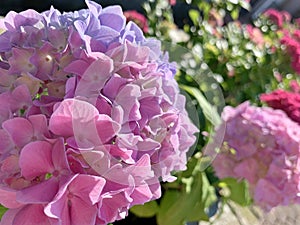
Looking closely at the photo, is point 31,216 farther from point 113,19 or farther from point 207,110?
point 207,110

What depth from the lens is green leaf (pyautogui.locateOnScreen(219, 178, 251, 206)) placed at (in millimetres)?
853

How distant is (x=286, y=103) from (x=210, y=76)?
127 millimetres

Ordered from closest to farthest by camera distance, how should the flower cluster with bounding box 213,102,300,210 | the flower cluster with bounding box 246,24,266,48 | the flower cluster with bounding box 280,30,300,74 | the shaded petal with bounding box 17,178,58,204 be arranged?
the shaded petal with bounding box 17,178,58,204 < the flower cluster with bounding box 213,102,300,210 < the flower cluster with bounding box 280,30,300,74 < the flower cluster with bounding box 246,24,266,48

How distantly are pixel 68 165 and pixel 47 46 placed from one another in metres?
0.09

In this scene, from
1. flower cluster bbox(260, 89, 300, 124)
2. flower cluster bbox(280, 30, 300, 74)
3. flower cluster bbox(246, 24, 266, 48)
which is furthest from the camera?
flower cluster bbox(246, 24, 266, 48)

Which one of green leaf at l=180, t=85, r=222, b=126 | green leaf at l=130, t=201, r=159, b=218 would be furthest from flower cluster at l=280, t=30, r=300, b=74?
green leaf at l=130, t=201, r=159, b=218

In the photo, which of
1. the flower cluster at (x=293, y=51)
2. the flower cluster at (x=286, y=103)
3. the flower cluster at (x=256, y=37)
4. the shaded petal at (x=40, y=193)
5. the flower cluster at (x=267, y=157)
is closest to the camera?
the shaded petal at (x=40, y=193)


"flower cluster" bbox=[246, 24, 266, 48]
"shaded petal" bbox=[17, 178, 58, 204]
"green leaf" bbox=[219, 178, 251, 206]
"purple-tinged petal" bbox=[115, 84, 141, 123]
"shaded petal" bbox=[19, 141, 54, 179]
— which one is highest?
"purple-tinged petal" bbox=[115, 84, 141, 123]

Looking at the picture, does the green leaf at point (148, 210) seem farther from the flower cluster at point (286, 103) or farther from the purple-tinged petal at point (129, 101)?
the purple-tinged petal at point (129, 101)

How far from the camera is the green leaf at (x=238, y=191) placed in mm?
853

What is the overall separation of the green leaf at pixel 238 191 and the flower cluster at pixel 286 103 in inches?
5.0

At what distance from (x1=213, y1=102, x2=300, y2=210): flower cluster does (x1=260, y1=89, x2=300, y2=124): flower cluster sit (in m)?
0.07

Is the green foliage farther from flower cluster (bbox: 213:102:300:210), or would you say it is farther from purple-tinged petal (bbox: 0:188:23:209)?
purple-tinged petal (bbox: 0:188:23:209)

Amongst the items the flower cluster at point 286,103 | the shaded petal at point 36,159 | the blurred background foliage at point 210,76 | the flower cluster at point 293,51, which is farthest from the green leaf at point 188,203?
the shaded petal at point 36,159
